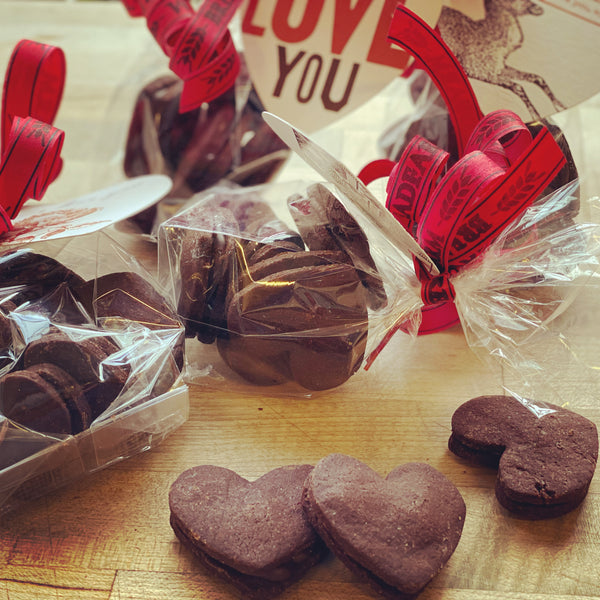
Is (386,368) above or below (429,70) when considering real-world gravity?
below

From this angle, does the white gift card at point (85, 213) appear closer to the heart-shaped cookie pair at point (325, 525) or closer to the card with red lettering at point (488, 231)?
the card with red lettering at point (488, 231)

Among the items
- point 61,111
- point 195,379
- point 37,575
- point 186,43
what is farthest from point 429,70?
point 61,111

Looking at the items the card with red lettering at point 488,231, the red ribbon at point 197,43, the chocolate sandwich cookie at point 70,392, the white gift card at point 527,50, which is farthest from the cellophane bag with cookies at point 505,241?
the chocolate sandwich cookie at point 70,392

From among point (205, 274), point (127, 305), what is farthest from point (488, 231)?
point (127, 305)

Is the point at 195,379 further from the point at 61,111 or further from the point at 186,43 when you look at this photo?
the point at 61,111

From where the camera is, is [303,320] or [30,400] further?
[303,320]

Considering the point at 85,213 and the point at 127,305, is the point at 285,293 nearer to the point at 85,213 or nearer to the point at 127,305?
the point at 127,305

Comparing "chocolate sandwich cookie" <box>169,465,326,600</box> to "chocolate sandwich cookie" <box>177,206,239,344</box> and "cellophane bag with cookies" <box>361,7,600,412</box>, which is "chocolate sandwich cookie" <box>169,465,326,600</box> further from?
"cellophane bag with cookies" <box>361,7,600,412</box>
